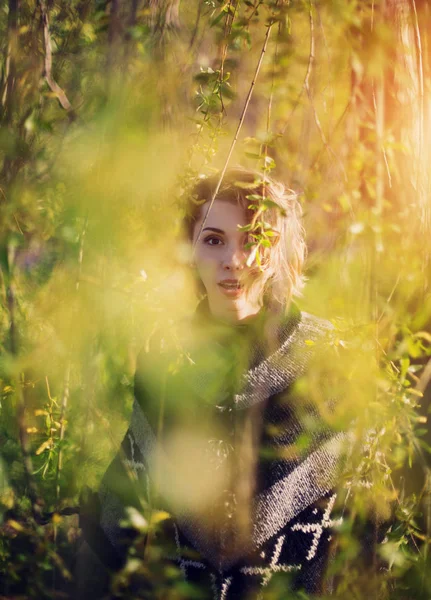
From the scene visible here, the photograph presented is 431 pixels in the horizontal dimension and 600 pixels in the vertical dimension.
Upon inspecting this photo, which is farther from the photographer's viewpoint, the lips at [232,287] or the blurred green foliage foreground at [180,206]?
the lips at [232,287]

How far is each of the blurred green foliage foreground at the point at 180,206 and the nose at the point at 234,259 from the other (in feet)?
0.53

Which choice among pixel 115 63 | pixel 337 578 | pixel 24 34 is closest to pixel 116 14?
pixel 115 63

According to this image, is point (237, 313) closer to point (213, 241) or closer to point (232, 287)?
point (232, 287)

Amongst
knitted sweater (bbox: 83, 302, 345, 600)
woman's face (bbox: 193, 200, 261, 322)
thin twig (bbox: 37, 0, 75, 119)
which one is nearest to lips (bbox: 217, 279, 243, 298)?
woman's face (bbox: 193, 200, 261, 322)

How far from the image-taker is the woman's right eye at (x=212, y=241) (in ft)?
4.66

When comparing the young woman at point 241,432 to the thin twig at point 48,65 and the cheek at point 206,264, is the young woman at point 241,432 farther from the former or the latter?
the thin twig at point 48,65

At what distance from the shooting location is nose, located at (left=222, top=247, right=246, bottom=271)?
139cm

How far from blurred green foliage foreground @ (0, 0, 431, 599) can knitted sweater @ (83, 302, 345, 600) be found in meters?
0.08

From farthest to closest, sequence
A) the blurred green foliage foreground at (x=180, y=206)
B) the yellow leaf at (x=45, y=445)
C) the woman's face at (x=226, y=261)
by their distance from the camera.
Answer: the woman's face at (x=226, y=261), the yellow leaf at (x=45, y=445), the blurred green foliage foreground at (x=180, y=206)

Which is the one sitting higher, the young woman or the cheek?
the cheek

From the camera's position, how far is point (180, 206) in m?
1.34

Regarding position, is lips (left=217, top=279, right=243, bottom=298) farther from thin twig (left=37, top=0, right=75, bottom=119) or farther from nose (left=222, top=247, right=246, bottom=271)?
thin twig (left=37, top=0, right=75, bottom=119)

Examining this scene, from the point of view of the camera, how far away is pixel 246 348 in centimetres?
148

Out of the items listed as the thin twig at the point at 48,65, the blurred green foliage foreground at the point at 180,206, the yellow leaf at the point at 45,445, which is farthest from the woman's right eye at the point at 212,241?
the yellow leaf at the point at 45,445
